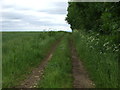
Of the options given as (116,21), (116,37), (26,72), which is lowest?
(26,72)

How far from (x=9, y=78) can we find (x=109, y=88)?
4311 mm

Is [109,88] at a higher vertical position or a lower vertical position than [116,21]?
lower

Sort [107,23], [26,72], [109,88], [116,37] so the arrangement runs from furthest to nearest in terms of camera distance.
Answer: [26,72]
[107,23]
[116,37]
[109,88]

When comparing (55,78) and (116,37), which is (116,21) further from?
(55,78)

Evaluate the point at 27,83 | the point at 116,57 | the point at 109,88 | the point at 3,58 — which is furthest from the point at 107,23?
the point at 3,58

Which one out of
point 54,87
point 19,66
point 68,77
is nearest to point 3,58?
point 19,66

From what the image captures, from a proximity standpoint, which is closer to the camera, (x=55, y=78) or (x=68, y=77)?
(x=55, y=78)

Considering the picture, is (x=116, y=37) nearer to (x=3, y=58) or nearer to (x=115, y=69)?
(x=115, y=69)

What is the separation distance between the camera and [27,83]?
9.31 meters

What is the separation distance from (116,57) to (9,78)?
14.3 feet

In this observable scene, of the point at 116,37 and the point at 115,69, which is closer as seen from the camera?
the point at 115,69

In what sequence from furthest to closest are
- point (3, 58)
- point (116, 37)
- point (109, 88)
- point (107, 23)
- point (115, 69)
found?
point (3, 58) → point (107, 23) → point (116, 37) → point (115, 69) → point (109, 88)

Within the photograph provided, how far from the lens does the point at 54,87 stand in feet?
26.0

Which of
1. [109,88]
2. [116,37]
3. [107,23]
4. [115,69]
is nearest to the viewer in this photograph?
[109,88]
